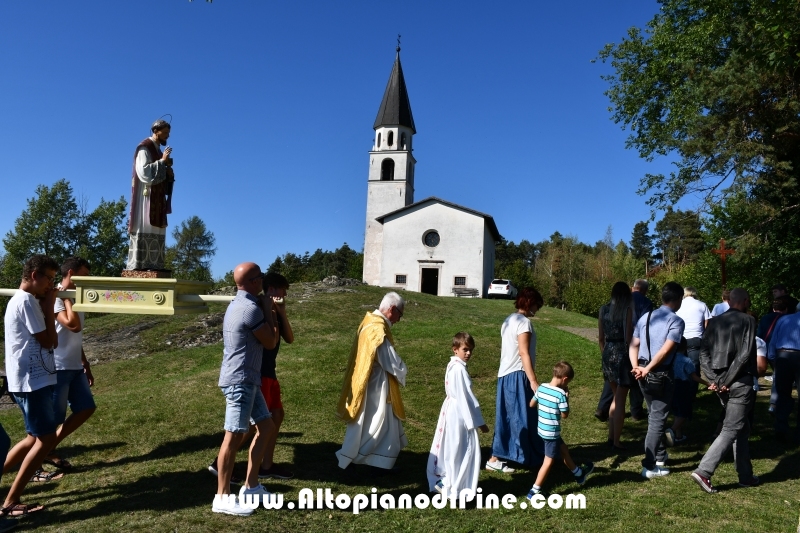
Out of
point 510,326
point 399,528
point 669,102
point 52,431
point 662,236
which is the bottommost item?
point 399,528

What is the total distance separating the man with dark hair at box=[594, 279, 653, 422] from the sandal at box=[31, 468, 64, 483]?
6309mm

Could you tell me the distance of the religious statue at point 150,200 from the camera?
18.6 feet

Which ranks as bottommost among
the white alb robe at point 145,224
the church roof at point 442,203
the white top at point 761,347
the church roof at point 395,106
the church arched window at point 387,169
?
the white top at point 761,347

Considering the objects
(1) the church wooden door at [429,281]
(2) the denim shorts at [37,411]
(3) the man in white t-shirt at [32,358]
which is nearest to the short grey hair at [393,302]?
(3) the man in white t-shirt at [32,358]

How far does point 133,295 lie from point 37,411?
1.19m

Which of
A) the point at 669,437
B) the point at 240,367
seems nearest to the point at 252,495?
the point at 240,367

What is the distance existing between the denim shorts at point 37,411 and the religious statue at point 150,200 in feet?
4.47

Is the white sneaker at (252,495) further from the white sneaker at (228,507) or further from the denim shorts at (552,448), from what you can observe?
the denim shorts at (552,448)

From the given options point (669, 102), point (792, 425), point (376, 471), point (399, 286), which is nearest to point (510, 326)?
point (376, 471)

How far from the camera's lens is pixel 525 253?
86875 mm

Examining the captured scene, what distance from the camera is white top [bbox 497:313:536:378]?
578 cm

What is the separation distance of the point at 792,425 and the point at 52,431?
8.75 m

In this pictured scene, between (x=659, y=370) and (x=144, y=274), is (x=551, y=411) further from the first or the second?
(x=144, y=274)

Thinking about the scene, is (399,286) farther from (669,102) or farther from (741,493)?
(741,493)
